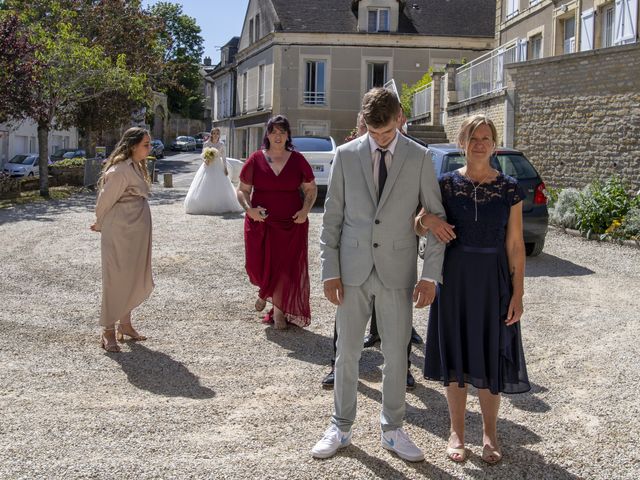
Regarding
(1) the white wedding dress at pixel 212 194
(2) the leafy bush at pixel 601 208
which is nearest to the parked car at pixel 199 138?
(1) the white wedding dress at pixel 212 194

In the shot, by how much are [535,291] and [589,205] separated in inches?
238

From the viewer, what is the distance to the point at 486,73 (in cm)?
2250

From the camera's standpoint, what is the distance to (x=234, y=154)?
50.5m

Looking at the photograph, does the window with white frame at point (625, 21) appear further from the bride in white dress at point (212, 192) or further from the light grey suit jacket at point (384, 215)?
the light grey suit jacket at point (384, 215)

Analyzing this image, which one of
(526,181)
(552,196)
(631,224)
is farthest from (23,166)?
(526,181)

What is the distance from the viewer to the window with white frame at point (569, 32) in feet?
75.8

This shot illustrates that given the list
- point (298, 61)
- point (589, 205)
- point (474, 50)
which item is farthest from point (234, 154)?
point (589, 205)

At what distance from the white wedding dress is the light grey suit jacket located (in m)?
12.9

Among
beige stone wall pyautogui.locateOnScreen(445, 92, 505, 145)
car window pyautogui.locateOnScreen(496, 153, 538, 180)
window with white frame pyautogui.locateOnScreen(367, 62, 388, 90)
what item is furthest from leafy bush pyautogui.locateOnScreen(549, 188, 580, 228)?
window with white frame pyautogui.locateOnScreen(367, 62, 388, 90)

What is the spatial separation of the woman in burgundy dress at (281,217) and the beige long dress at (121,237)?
3.37 feet

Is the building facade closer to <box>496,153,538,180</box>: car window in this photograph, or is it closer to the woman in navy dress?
<box>496,153,538,180</box>: car window

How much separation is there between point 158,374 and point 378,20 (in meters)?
35.4

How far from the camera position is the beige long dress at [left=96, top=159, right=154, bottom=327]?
6750 millimetres

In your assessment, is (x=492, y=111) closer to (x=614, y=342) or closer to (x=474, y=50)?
(x=614, y=342)
